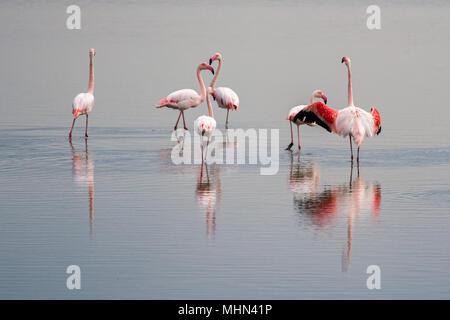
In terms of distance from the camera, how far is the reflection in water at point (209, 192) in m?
9.72

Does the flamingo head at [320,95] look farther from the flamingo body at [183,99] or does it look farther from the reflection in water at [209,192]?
the reflection in water at [209,192]

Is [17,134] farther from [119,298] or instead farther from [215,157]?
[119,298]

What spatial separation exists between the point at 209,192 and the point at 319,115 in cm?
388

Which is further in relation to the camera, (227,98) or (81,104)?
(227,98)

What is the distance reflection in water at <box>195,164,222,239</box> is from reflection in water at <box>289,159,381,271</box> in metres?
0.95

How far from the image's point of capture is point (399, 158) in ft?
46.1

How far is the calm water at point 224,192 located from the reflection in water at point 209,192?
0.03m

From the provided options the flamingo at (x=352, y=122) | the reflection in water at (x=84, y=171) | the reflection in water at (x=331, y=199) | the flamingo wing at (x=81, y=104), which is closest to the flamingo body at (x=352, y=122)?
the flamingo at (x=352, y=122)

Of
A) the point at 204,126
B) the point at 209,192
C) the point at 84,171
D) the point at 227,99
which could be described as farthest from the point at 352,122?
the point at 227,99

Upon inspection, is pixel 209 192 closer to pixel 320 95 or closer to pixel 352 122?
pixel 352 122

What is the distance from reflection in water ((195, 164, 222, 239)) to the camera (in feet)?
31.9

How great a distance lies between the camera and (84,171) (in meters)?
12.9
